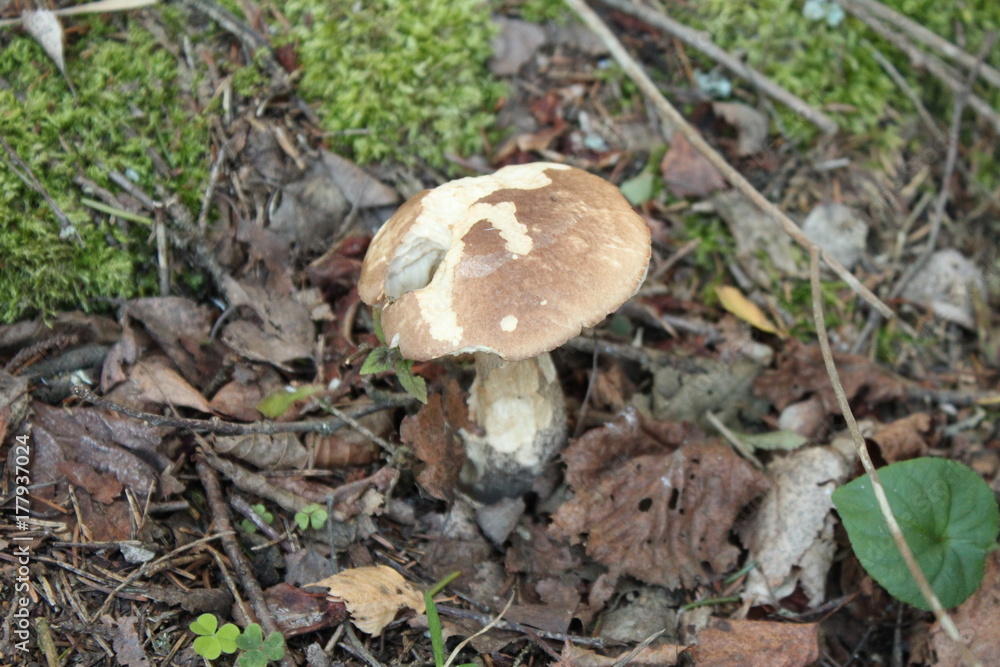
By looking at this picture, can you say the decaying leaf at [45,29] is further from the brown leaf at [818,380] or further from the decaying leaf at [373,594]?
the brown leaf at [818,380]

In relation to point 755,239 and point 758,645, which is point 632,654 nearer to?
point 758,645

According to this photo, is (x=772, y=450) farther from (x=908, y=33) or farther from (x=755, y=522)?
(x=908, y=33)

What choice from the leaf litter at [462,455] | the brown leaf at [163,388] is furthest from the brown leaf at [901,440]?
the brown leaf at [163,388]

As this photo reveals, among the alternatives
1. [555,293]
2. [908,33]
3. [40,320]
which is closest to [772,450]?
[555,293]

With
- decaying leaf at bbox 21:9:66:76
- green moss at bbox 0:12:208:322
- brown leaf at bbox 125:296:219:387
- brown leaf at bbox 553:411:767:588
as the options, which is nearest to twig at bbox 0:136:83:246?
green moss at bbox 0:12:208:322

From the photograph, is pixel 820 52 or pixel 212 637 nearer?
pixel 212 637

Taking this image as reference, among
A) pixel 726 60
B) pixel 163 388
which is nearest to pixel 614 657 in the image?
pixel 163 388

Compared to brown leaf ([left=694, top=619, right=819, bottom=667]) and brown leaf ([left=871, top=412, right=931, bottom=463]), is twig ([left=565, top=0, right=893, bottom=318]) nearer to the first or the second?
brown leaf ([left=871, top=412, right=931, bottom=463])
